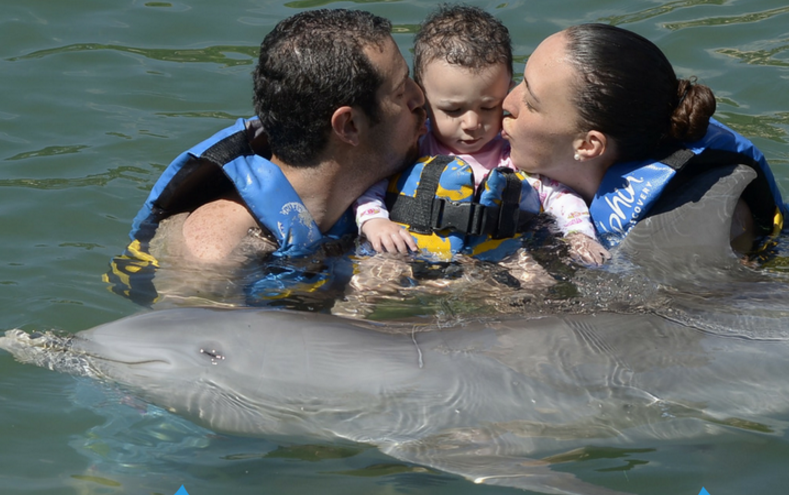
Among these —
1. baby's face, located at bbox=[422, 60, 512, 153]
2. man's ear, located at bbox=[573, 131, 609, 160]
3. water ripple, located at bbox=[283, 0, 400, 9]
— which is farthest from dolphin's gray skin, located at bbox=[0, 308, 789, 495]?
water ripple, located at bbox=[283, 0, 400, 9]

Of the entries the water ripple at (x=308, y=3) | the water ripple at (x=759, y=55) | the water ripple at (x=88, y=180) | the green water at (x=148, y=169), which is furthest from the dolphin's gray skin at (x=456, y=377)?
the water ripple at (x=308, y=3)

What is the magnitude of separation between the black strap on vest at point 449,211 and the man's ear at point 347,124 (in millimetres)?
453

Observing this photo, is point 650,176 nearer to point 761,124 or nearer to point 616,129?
point 616,129

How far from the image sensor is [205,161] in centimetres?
557

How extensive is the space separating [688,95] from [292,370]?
8.93ft

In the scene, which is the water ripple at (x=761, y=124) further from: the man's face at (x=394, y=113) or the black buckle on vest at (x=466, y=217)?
the man's face at (x=394, y=113)

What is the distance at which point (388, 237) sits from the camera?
5.27 m

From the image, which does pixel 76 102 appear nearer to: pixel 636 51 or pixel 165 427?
pixel 165 427

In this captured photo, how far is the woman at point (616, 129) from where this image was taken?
17.2ft

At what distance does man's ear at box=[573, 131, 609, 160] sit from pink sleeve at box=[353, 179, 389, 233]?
3.86 ft

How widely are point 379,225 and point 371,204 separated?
0.25 meters

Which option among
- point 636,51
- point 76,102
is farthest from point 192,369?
point 76,102

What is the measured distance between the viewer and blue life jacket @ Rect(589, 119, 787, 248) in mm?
5391

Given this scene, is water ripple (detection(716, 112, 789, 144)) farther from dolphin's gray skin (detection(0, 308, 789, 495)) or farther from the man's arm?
the man's arm
